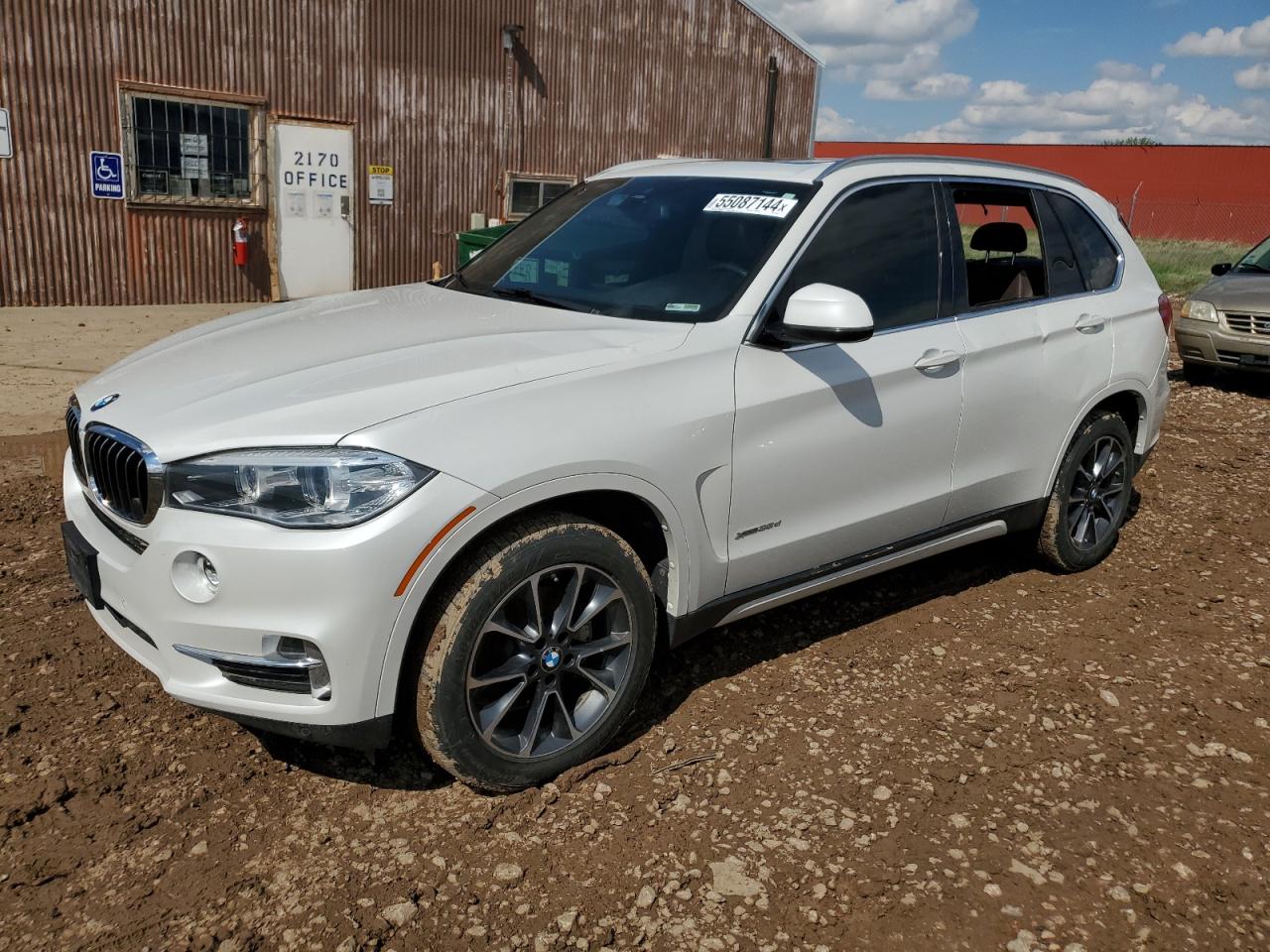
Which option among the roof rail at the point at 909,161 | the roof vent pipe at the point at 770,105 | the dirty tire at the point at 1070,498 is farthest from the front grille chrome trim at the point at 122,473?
the roof vent pipe at the point at 770,105

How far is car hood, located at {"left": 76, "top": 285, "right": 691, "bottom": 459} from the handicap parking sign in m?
10.4

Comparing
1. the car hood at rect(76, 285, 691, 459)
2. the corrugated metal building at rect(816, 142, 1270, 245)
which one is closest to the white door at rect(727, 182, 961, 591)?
the car hood at rect(76, 285, 691, 459)

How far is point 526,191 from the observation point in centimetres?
1638

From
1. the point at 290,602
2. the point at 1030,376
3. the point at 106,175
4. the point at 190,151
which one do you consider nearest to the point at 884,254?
the point at 1030,376

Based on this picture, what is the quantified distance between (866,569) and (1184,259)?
24437mm

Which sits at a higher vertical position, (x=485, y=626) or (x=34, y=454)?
(x=485, y=626)

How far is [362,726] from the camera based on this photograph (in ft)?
8.86

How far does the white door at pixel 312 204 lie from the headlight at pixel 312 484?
12306 millimetres

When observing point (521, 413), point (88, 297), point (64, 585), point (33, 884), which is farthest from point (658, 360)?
point (88, 297)

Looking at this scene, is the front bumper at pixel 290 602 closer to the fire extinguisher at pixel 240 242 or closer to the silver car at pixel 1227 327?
the silver car at pixel 1227 327

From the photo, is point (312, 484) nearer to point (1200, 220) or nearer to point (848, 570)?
→ point (848, 570)

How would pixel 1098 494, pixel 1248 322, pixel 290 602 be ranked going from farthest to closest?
pixel 1248 322
pixel 1098 494
pixel 290 602

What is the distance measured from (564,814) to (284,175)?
1274cm

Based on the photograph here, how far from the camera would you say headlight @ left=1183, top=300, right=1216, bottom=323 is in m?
9.82
